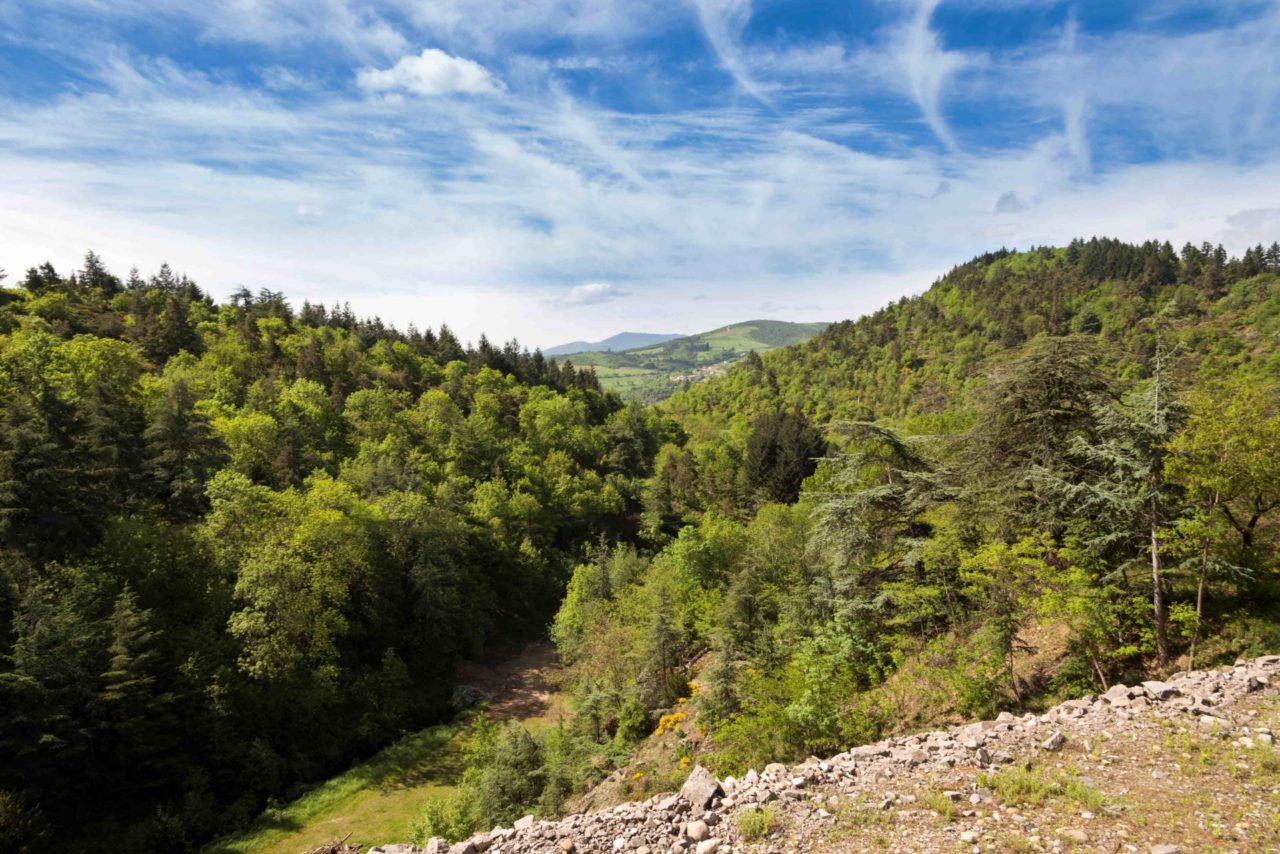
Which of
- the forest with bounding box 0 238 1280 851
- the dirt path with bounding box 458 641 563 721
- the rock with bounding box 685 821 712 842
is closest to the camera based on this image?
the rock with bounding box 685 821 712 842

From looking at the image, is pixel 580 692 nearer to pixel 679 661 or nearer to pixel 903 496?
pixel 679 661

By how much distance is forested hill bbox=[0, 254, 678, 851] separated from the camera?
20562 mm

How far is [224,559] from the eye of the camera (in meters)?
28.7

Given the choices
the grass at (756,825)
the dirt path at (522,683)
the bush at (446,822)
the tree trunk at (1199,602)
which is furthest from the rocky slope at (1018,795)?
the dirt path at (522,683)

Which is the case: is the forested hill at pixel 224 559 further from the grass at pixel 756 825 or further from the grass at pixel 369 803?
the grass at pixel 756 825

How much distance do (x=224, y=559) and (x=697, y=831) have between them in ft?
98.1

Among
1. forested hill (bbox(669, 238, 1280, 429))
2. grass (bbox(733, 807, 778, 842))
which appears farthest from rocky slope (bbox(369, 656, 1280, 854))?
forested hill (bbox(669, 238, 1280, 429))

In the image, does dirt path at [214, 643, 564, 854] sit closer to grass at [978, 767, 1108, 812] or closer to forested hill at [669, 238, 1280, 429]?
grass at [978, 767, 1108, 812]

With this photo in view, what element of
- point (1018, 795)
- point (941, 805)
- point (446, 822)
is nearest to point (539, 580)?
point (446, 822)

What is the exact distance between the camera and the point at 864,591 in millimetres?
19375

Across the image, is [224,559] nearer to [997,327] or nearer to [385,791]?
[385,791]

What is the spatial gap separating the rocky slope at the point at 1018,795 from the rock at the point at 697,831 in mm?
22

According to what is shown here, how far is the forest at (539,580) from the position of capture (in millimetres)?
14188

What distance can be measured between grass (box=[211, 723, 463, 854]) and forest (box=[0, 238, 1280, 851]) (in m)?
1.64
